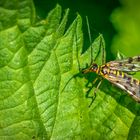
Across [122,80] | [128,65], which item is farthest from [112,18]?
[122,80]

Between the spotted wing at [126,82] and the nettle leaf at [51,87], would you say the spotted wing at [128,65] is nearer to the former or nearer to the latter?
the spotted wing at [126,82]

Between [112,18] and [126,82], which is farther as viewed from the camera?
[112,18]

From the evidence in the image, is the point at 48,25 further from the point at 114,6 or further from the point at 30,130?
the point at 114,6

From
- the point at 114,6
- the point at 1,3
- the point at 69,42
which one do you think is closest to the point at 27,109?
the point at 69,42

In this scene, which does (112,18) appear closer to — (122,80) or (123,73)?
(123,73)

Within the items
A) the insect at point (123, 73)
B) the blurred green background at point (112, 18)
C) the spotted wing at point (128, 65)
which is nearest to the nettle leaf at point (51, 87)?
the insect at point (123, 73)

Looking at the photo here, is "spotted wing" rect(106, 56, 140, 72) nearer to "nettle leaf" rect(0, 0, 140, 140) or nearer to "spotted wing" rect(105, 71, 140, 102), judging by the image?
"spotted wing" rect(105, 71, 140, 102)

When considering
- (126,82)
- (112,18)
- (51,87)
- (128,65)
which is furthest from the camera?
(112,18)
